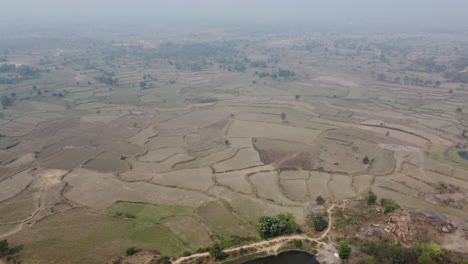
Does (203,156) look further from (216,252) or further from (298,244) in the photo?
(298,244)

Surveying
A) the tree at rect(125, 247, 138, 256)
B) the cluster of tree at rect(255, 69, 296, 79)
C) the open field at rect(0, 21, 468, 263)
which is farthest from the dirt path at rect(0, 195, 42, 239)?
the cluster of tree at rect(255, 69, 296, 79)

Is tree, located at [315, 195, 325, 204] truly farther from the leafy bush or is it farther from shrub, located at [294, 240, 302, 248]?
the leafy bush

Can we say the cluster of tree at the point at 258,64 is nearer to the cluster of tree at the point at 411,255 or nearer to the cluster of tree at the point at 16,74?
the cluster of tree at the point at 16,74

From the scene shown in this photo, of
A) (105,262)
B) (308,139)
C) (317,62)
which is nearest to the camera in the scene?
(105,262)

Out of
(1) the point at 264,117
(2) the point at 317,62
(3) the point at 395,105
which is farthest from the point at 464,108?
(2) the point at 317,62

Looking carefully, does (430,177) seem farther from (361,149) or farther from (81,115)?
(81,115)

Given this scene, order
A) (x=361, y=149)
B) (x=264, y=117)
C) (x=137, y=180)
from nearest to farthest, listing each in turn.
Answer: (x=137, y=180) → (x=361, y=149) → (x=264, y=117)

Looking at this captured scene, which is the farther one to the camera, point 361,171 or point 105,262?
point 361,171

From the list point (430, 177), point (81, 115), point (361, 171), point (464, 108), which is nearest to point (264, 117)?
point (361, 171)
